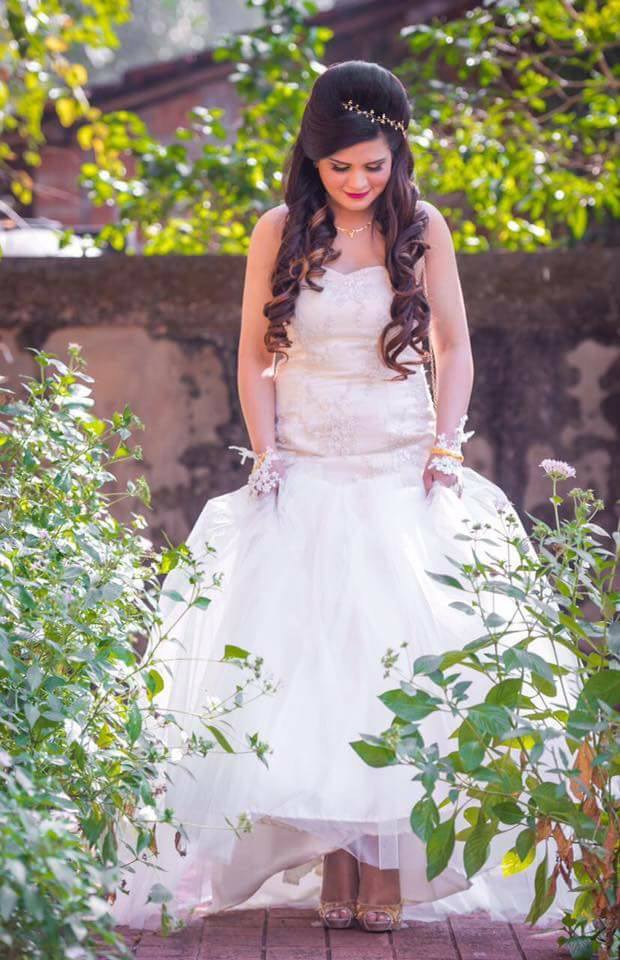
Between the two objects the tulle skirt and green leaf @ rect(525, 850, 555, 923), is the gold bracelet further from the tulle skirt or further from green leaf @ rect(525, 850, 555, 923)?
green leaf @ rect(525, 850, 555, 923)

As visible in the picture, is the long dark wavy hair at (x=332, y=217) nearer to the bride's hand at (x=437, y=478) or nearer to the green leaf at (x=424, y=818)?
the bride's hand at (x=437, y=478)

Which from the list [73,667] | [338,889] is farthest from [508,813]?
[73,667]

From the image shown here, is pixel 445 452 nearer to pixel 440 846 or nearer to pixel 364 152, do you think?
pixel 364 152

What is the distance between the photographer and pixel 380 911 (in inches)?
124

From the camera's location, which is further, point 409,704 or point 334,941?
point 334,941

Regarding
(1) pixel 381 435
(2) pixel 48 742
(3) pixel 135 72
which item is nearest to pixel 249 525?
(1) pixel 381 435

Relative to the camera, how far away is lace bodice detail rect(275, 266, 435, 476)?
11.6ft

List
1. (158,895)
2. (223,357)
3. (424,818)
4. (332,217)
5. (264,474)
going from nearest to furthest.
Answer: (158,895) < (424,818) < (264,474) < (332,217) < (223,357)

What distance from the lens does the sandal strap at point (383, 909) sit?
3.15 meters

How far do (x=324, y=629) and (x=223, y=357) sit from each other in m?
1.97

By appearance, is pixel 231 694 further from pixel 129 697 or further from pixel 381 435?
pixel 381 435

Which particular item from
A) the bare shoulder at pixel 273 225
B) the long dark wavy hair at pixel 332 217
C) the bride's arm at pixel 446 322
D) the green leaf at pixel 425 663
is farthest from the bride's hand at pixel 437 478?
the green leaf at pixel 425 663

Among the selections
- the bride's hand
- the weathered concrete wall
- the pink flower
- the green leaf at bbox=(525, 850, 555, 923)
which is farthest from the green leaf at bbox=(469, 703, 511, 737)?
the weathered concrete wall

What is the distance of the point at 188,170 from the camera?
5.57 metres
